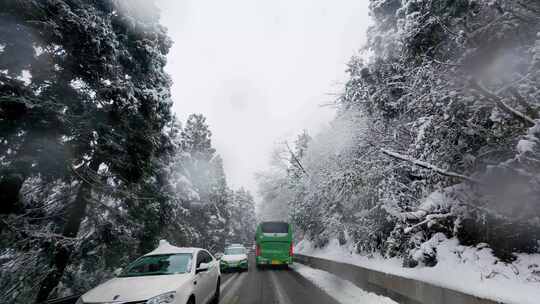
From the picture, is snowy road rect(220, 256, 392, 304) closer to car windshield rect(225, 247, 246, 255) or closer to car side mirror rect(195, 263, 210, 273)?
car side mirror rect(195, 263, 210, 273)

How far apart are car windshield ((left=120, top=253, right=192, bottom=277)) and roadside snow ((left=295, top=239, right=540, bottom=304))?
4994 mm

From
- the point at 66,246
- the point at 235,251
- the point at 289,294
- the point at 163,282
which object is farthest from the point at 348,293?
the point at 235,251

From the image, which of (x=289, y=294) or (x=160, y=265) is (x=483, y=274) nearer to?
(x=289, y=294)

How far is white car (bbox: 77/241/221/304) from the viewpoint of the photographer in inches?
178

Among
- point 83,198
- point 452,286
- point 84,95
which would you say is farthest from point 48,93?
point 452,286

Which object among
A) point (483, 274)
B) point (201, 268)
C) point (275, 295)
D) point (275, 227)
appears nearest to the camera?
point (201, 268)

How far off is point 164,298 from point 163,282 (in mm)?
554

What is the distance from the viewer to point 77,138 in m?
9.36

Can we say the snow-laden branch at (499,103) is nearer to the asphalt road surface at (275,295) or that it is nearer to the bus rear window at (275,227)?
the asphalt road surface at (275,295)

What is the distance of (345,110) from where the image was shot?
446 inches

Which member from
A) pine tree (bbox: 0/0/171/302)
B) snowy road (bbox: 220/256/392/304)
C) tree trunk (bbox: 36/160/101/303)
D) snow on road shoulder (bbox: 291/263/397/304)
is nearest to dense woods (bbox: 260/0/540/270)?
snow on road shoulder (bbox: 291/263/397/304)

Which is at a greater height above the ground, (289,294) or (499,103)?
(499,103)

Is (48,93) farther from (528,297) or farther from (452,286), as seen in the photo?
(528,297)

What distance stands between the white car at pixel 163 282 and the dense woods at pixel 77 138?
426 cm
